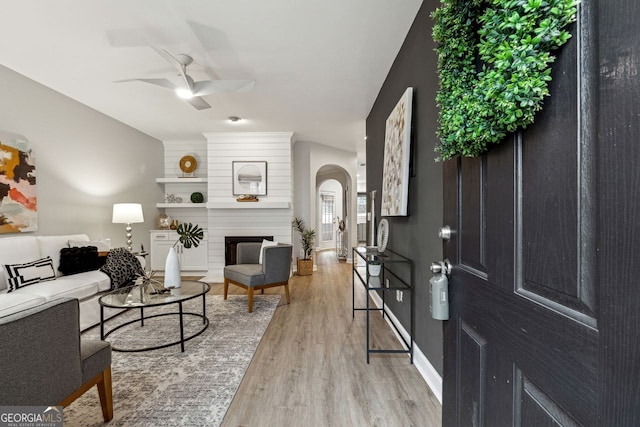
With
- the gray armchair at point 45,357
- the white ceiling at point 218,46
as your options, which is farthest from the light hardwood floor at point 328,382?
the white ceiling at point 218,46

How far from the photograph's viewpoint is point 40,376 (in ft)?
3.67

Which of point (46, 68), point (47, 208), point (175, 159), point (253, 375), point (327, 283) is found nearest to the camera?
point (253, 375)

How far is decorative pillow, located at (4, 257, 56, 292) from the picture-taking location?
252 cm

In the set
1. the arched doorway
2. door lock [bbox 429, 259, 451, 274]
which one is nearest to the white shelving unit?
the arched doorway

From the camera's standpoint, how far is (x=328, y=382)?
6.34 feet

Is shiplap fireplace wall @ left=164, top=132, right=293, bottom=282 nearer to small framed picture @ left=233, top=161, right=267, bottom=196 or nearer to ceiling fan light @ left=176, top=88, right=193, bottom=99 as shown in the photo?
small framed picture @ left=233, top=161, right=267, bottom=196

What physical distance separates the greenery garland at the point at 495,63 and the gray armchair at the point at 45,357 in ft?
5.51

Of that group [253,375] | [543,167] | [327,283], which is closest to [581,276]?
[543,167]

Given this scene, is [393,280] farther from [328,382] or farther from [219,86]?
[219,86]

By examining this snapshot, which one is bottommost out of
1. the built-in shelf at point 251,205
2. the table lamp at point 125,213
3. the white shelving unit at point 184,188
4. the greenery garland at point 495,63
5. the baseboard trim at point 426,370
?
the baseboard trim at point 426,370

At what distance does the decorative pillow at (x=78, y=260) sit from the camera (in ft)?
10.00

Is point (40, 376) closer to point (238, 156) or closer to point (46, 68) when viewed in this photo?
point (46, 68)

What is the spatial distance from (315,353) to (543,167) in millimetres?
2200

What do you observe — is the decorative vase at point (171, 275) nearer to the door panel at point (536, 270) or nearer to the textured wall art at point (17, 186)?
the textured wall art at point (17, 186)
